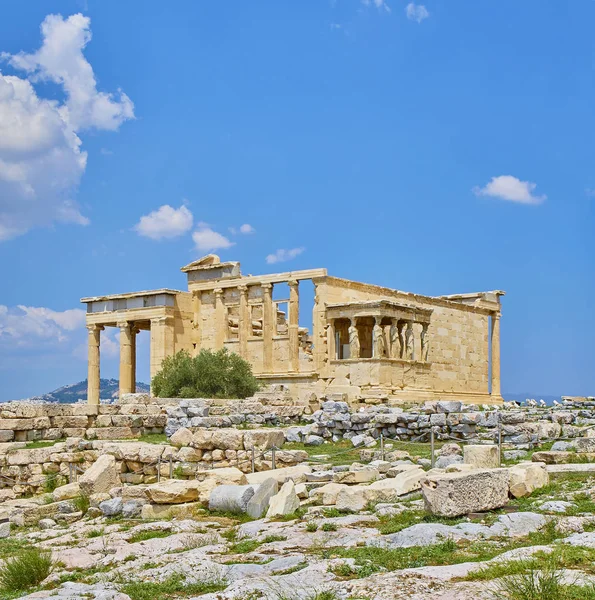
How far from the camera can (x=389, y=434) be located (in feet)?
63.1

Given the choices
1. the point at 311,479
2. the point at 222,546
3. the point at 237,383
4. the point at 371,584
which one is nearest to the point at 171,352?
the point at 237,383

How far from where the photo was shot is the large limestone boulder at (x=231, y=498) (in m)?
11.0

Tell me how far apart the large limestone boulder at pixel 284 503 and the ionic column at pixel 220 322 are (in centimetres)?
2963

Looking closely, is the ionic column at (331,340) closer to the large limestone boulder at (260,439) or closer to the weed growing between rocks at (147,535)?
the large limestone boulder at (260,439)

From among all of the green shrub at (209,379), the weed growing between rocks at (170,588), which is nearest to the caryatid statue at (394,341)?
the green shrub at (209,379)

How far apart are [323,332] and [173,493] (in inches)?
997

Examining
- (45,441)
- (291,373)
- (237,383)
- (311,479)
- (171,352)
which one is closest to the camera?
(311,479)

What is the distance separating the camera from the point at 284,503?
1046 cm

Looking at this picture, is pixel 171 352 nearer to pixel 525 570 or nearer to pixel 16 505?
pixel 16 505

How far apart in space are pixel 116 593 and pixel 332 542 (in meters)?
2.20

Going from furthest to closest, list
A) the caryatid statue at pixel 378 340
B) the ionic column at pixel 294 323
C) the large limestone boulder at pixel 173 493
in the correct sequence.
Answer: the ionic column at pixel 294 323 → the caryatid statue at pixel 378 340 → the large limestone boulder at pixel 173 493

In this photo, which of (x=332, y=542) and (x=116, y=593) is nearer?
(x=116, y=593)

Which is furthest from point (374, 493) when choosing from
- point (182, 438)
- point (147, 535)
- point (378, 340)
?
point (378, 340)

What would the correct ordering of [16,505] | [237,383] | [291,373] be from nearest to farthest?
[16,505], [237,383], [291,373]
